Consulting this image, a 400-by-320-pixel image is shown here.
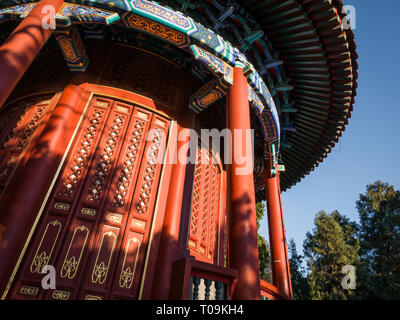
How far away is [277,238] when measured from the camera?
268 inches

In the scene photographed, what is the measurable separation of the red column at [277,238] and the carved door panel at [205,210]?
161 centimetres

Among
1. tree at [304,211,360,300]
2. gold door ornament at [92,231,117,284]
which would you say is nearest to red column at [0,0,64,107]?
gold door ornament at [92,231,117,284]

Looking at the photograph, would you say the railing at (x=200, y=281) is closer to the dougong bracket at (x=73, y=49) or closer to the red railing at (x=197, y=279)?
the red railing at (x=197, y=279)

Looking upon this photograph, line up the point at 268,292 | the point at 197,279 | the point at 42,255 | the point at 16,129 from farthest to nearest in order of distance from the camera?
the point at 16,129 < the point at 268,292 < the point at 42,255 < the point at 197,279

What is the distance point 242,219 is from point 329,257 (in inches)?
785

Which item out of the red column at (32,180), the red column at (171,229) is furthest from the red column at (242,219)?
the red column at (32,180)

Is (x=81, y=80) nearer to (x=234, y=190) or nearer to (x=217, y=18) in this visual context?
(x=217, y=18)

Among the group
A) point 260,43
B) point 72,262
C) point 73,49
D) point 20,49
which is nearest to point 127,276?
point 72,262

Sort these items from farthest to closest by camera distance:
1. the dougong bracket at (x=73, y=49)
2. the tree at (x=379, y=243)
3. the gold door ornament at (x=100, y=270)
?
the tree at (x=379, y=243) → the dougong bracket at (x=73, y=49) → the gold door ornament at (x=100, y=270)

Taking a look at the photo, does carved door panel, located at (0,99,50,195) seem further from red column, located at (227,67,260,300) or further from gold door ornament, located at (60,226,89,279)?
red column, located at (227,67,260,300)

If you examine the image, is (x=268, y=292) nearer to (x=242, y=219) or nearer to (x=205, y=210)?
(x=205, y=210)

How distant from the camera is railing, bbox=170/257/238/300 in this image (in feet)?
10.1

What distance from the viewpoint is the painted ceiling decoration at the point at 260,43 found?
473 cm

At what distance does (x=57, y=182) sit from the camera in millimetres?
4539
